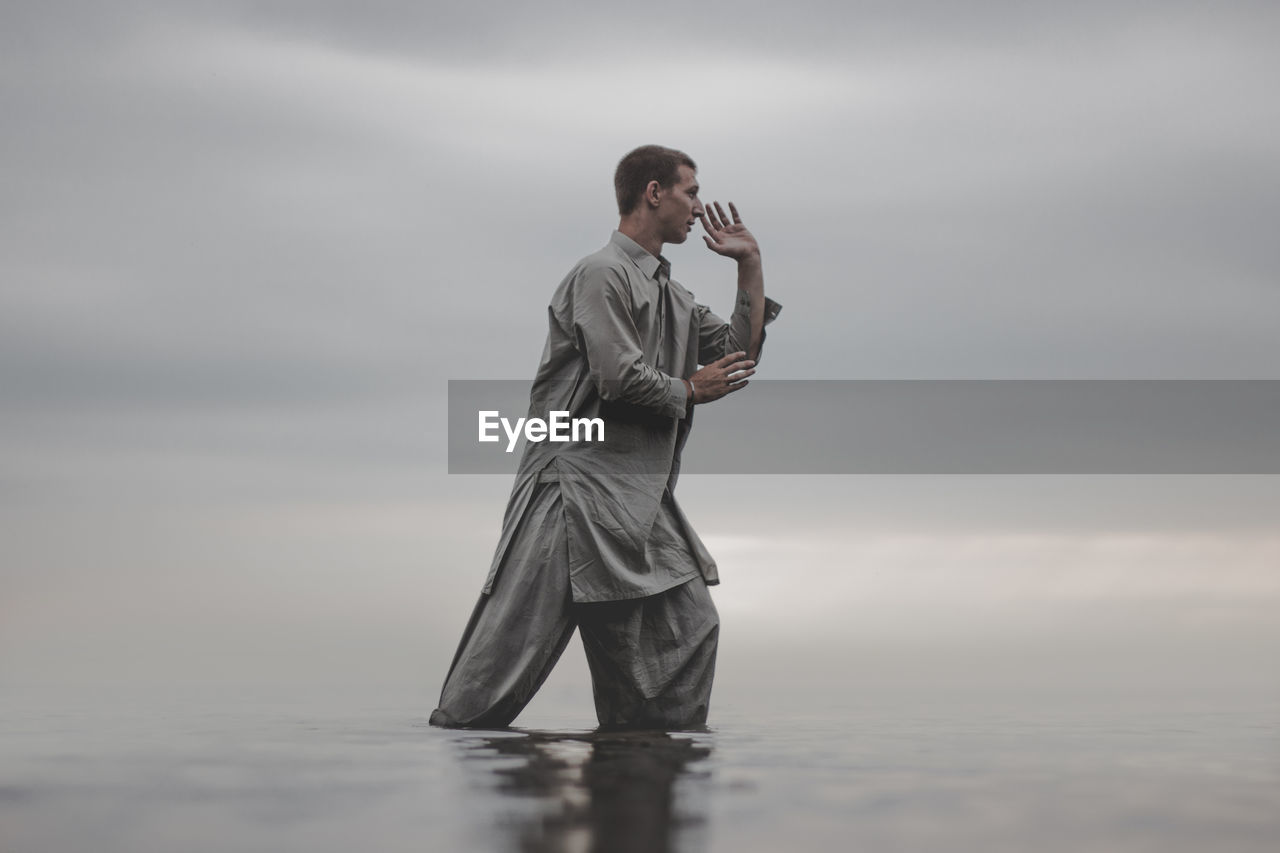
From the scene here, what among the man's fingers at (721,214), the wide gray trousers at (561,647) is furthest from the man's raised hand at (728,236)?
the wide gray trousers at (561,647)

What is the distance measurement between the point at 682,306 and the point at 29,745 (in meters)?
2.91

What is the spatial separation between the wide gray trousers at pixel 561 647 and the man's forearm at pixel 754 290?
1.15 m

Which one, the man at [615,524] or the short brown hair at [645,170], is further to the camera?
the short brown hair at [645,170]

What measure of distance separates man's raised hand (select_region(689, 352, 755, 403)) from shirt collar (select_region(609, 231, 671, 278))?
0.47 metres

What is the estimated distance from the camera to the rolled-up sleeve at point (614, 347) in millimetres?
5234

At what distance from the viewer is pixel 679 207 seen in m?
5.74

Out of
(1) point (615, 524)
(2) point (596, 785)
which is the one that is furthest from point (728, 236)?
(2) point (596, 785)

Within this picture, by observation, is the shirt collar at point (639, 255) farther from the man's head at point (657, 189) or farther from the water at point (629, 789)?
the water at point (629, 789)

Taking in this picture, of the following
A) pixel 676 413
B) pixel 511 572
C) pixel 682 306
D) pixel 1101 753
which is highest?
pixel 682 306

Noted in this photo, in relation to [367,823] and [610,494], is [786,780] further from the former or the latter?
[610,494]

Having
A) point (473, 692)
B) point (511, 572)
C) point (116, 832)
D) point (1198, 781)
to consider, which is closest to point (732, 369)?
point (511, 572)

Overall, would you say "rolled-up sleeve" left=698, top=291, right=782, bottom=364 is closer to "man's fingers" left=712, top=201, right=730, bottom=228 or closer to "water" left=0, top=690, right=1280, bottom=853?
"man's fingers" left=712, top=201, right=730, bottom=228

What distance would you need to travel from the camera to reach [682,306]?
582 cm

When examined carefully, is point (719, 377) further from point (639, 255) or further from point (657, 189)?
point (657, 189)
